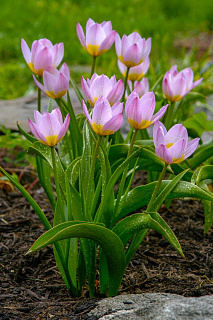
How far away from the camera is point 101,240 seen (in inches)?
54.7

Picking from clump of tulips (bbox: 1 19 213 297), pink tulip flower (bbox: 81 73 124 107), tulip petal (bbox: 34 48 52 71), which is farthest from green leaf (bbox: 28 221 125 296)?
tulip petal (bbox: 34 48 52 71)

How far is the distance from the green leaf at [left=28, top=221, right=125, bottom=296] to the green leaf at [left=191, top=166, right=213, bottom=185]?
36 centimetres

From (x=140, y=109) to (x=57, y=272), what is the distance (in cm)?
83

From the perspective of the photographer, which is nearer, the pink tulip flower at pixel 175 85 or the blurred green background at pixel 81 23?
the pink tulip flower at pixel 175 85

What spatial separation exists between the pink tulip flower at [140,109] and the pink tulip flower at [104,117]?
37 millimetres

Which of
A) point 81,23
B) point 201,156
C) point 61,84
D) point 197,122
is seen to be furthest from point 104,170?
point 81,23

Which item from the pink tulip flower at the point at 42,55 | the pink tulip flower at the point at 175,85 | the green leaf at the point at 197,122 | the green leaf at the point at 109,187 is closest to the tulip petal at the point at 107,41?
the pink tulip flower at the point at 42,55

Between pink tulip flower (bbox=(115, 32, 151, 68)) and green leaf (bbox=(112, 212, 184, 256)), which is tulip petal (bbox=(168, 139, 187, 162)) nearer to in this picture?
green leaf (bbox=(112, 212, 184, 256))

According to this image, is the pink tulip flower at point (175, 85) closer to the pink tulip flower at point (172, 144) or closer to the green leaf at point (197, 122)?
the green leaf at point (197, 122)

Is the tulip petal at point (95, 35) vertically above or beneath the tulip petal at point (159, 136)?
above

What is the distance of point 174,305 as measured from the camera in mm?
1307

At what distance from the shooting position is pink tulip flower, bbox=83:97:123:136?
1.34m

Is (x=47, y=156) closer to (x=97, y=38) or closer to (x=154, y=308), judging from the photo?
(x=97, y=38)

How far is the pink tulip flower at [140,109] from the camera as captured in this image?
4.49 feet
